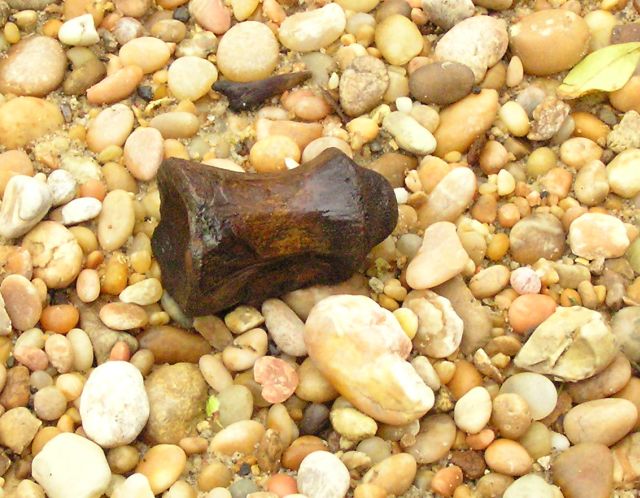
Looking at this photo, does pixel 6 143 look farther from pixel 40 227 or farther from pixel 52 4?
pixel 52 4

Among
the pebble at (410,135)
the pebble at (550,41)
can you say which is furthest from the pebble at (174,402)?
the pebble at (550,41)

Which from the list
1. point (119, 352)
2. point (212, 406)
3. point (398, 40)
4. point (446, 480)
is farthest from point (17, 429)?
point (398, 40)

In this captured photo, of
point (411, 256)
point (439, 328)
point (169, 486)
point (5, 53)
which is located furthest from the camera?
point (5, 53)

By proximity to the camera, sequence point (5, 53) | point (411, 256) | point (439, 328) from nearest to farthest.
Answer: point (439, 328)
point (411, 256)
point (5, 53)

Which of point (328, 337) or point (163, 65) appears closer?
point (328, 337)

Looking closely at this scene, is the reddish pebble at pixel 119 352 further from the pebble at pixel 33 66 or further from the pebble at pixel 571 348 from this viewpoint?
the pebble at pixel 571 348

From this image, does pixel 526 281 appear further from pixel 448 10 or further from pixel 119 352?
pixel 119 352

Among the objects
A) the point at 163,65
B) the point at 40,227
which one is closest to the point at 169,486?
the point at 40,227
